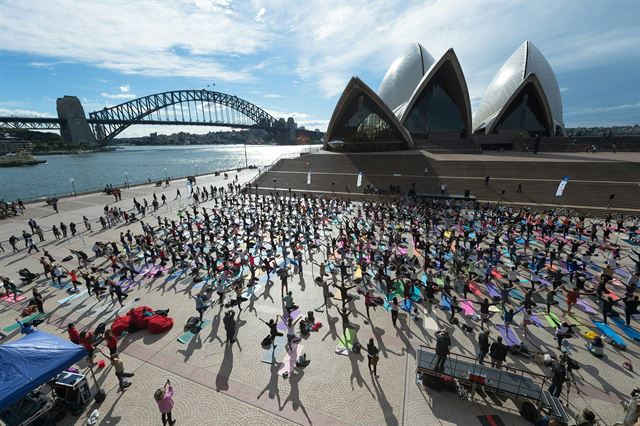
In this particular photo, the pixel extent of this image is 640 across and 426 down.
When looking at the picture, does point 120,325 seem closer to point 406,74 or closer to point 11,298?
point 11,298

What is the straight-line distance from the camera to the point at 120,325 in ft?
31.3

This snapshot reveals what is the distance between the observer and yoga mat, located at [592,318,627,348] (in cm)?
843

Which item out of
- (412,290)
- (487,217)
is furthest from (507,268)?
(487,217)

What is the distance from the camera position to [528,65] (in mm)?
55906

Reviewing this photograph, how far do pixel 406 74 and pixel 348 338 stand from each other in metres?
68.7

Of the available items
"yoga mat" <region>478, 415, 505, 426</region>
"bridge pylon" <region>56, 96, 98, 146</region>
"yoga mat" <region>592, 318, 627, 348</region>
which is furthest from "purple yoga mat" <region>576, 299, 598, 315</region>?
"bridge pylon" <region>56, 96, 98, 146</region>

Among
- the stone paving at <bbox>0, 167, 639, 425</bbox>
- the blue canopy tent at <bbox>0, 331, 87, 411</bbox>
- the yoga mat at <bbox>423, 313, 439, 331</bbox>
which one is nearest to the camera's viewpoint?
the blue canopy tent at <bbox>0, 331, 87, 411</bbox>

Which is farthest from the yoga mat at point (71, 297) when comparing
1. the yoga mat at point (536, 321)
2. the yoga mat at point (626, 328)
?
the yoga mat at point (626, 328)

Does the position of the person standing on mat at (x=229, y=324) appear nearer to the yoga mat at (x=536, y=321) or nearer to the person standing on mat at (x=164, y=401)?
the person standing on mat at (x=164, y=401)

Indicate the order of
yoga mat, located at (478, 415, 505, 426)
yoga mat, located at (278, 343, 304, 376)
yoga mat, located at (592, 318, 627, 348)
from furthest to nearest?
yoga mat, located at (592, 318, 627, 348), yoga mat, located at (278, 343, 304, 376), yoga mat, located at (478, 415, 505, 426)

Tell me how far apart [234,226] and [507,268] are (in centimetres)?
1660

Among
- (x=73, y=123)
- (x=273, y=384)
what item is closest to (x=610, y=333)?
(x=273, y=384)

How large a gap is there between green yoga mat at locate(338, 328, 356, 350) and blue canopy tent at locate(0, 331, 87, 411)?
268 inches

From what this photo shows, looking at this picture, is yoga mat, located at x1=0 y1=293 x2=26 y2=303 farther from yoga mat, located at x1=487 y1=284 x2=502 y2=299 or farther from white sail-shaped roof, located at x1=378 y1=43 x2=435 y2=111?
white sail-shaped roof, located at x1=378 y1=43 x2=435 y2=111
